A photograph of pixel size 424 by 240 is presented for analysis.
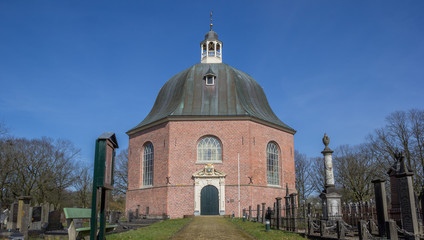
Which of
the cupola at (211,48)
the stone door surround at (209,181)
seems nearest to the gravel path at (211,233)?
the stone door surround at (209,181)

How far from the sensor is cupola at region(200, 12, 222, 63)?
33.6m

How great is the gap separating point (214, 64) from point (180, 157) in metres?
9.78

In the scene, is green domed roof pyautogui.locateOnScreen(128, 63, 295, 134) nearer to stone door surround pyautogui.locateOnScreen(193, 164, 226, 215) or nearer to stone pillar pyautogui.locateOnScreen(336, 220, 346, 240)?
stone door surround pyautogui.locateOnScreen(193, 164, 226, 215)

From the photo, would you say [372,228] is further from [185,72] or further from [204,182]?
[185,72]

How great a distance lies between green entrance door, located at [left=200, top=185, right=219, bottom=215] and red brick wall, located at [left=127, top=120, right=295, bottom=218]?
77 centimetres

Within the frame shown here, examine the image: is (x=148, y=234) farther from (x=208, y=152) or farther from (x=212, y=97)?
(x=212, y=97)

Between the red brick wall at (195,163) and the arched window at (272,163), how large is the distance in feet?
2.35

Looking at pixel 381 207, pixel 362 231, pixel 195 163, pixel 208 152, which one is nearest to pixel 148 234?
pixel 362 231

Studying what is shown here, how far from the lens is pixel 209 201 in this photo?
2633cm

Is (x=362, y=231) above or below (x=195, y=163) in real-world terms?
below

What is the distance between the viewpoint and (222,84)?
30281 mm

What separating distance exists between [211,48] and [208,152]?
1184cm

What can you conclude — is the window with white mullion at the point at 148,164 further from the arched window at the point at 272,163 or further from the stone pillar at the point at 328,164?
the stone pillar at the point at 328,164

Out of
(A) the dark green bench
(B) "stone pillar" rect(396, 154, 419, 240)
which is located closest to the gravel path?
(A) the dark green bench
